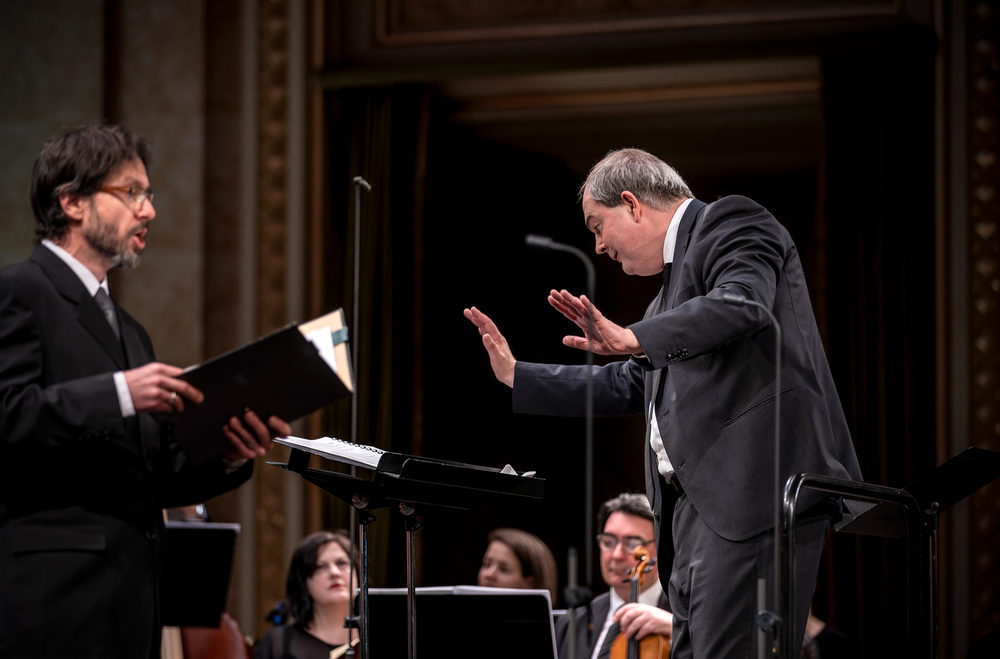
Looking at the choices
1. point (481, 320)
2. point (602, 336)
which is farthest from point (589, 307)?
point (481, 320)

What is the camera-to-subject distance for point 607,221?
2.46 metres

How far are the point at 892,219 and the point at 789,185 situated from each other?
792 mm

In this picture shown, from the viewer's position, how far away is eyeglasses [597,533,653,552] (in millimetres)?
3787

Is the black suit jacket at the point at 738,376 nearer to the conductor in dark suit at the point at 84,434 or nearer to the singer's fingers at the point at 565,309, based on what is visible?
the singer's fingers at the point at 565,309

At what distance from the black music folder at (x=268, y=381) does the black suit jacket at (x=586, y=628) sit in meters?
1.60

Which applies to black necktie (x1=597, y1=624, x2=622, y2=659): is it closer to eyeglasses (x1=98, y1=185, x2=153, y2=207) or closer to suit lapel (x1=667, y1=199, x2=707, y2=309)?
suit lapel (x1=667, y1=199, x2=707, y2=309)

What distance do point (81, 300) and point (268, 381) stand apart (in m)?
0.47

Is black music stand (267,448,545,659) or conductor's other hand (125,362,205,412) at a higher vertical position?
conductor's other hand (125,362,205,412)

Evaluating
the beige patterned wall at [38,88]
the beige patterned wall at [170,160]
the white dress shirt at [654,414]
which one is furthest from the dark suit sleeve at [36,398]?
the beige patterned wall at [38,88]

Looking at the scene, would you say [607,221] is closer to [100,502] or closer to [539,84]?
[100,502]

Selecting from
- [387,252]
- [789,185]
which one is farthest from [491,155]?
[789,185]

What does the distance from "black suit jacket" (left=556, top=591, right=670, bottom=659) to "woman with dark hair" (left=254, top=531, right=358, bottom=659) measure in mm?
860

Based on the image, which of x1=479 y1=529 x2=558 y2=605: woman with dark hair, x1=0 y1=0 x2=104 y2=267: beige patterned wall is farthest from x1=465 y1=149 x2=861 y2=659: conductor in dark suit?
x1=0 y1=0 x2=104 y2=267: beige patterned wall

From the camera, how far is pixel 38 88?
17.6 feet
